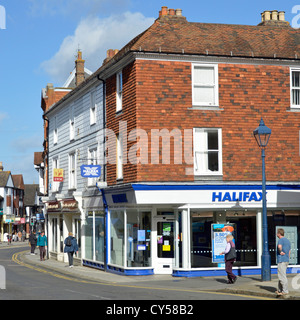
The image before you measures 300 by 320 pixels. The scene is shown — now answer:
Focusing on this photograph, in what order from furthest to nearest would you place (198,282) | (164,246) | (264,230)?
(164,246), (198,282), (264,230)

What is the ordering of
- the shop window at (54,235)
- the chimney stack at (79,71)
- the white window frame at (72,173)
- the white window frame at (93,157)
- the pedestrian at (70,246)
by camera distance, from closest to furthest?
the white window frame at (93,157) < the pedestrian at (70,246) < the white window frame at (72,173) < the shop window at (54,235) < the chimney stack at (79,71)

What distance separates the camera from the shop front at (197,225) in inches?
951

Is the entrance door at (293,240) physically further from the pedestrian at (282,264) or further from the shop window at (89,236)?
the shop window at (89,236)

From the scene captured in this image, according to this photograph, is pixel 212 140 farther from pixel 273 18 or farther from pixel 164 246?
pixel 273 18

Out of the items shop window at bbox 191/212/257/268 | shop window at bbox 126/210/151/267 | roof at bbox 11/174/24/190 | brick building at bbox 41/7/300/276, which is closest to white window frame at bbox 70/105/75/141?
brick building at bbox 41/7/300/276

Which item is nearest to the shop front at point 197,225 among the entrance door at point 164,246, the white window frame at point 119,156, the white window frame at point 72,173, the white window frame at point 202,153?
the entrance door at point 164,246

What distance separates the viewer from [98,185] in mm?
28219

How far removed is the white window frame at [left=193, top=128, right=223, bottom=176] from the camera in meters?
24.7

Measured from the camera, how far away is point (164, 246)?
82.2ft

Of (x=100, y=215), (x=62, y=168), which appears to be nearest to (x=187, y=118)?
(x=100, y=215)

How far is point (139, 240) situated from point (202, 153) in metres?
4.38

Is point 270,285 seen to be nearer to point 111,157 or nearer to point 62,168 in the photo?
point 111,157

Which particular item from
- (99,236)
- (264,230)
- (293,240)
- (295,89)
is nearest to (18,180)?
(99,236)

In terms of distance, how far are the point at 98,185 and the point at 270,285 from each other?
11.4m
